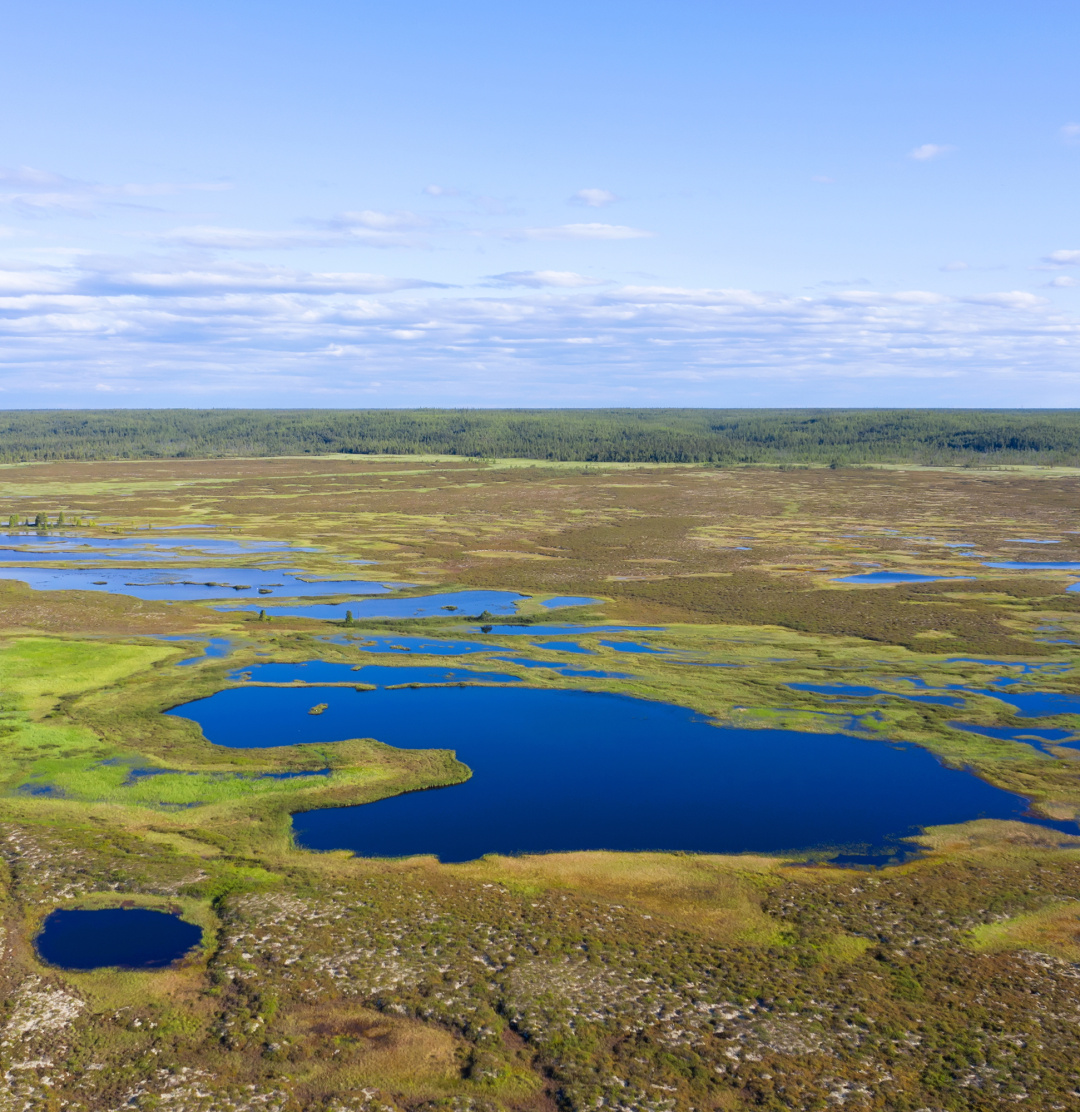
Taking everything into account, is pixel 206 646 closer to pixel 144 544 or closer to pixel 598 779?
pixel 598 779

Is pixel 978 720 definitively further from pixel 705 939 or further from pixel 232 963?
pixel 232 963

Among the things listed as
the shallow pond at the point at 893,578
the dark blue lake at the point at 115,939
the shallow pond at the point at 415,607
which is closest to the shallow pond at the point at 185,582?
the shallow pond at the point at 415,607

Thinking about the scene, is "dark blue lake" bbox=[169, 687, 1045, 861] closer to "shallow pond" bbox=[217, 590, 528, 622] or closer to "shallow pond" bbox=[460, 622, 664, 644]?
"shallow pond" bbox=[460, 622, 664, 644]

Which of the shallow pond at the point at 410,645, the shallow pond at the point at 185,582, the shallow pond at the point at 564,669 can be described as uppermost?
the shallow pond at the point at 185,582

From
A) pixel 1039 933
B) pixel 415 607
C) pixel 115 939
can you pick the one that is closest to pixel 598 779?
pixel 1039 933

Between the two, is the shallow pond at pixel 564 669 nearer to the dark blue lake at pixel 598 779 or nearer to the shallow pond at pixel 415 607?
the dark blue lake at pixel 598 779

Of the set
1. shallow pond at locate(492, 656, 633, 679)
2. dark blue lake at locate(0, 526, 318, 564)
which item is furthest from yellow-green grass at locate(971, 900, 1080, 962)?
dark blue lake at locate(0, 526, 318, 564)
